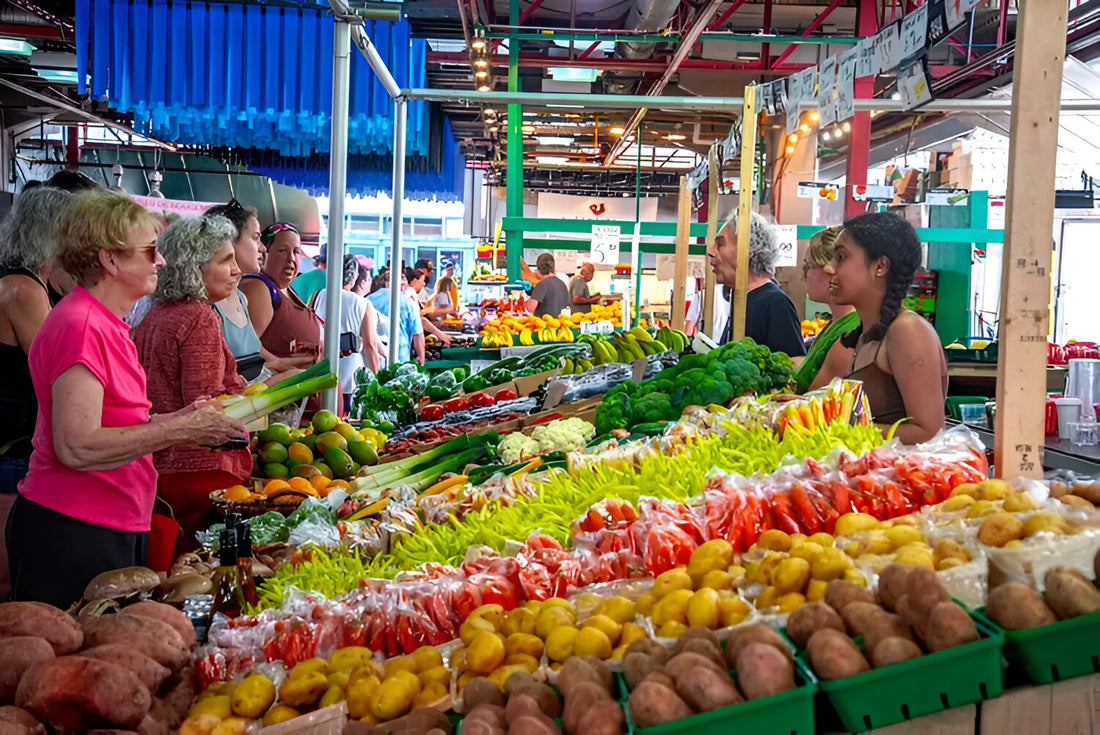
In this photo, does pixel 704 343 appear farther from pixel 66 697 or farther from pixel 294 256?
pixel 66 697

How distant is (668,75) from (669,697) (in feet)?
34.8

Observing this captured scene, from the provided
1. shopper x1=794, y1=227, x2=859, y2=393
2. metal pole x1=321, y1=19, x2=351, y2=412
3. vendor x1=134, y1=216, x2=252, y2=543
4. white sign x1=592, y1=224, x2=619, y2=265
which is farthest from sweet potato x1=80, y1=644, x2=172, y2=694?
white sign x1=592, y1=224, x2=619, y2=265

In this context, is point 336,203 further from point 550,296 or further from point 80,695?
point 550,296

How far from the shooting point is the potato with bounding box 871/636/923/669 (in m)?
1.44

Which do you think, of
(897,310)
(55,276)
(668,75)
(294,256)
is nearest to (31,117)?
(668,75)

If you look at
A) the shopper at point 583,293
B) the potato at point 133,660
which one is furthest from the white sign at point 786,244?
the shopper at point 583,293

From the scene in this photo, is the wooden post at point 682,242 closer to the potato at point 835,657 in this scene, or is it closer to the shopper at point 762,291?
the shopper at point 762,291

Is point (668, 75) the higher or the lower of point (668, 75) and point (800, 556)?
the higher

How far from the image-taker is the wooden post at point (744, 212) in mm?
5012

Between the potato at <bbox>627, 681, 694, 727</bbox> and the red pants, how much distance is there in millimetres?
2669

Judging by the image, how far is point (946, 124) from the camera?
46.7ft

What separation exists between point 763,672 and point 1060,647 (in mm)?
472

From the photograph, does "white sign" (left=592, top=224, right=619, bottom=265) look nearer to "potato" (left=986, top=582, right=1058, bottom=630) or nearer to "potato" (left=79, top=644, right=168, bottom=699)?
"potato" (left=79, top=644, right=168, bottom=699)

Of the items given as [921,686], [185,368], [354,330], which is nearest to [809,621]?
[921,686]
